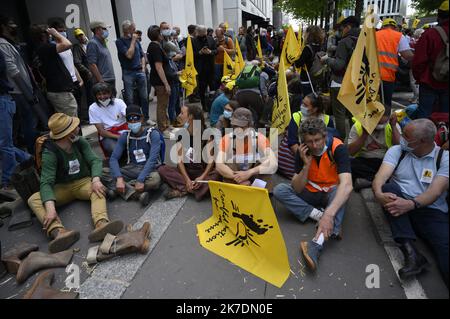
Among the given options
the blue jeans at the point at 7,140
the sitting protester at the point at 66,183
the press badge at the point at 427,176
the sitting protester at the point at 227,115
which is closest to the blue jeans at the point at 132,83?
the blue jeans at the point at 7,140

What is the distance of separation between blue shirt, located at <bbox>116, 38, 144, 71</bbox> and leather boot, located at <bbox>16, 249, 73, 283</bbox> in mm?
4141

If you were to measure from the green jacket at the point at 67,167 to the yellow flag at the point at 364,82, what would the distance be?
2.71m

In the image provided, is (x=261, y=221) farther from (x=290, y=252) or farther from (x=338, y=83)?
(x=338, y=83)

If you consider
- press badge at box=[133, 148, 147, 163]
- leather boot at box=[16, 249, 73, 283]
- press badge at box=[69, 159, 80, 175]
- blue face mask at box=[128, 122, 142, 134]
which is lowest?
leather boot at box=[16, 249, 73, 283]

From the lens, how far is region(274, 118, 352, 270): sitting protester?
8.87ft

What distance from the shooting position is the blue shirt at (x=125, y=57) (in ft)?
19.7

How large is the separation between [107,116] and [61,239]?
2.16 m

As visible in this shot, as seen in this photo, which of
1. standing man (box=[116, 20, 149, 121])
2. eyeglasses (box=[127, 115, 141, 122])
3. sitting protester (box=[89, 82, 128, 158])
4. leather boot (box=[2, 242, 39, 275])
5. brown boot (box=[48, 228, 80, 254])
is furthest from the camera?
standing man (box=[116, 20, 149, 121])

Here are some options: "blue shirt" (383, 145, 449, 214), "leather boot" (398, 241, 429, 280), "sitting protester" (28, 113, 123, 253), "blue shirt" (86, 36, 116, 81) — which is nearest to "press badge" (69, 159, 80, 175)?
"sitting protester" (28, 113, 123, 253)

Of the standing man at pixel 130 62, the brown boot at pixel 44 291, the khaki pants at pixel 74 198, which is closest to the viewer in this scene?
the brown boot at pixel 44 291

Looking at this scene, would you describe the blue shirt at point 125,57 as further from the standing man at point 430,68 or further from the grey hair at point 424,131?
the grey hair at point 424,131

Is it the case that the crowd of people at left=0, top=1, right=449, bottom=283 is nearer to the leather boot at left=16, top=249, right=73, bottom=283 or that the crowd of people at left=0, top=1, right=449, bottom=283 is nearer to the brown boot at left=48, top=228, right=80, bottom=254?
the brown boot at left=48, top=228, right=80, bottom=254

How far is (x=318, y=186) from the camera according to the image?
124 inches

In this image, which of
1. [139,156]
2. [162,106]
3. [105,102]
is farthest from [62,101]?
[139,156]
